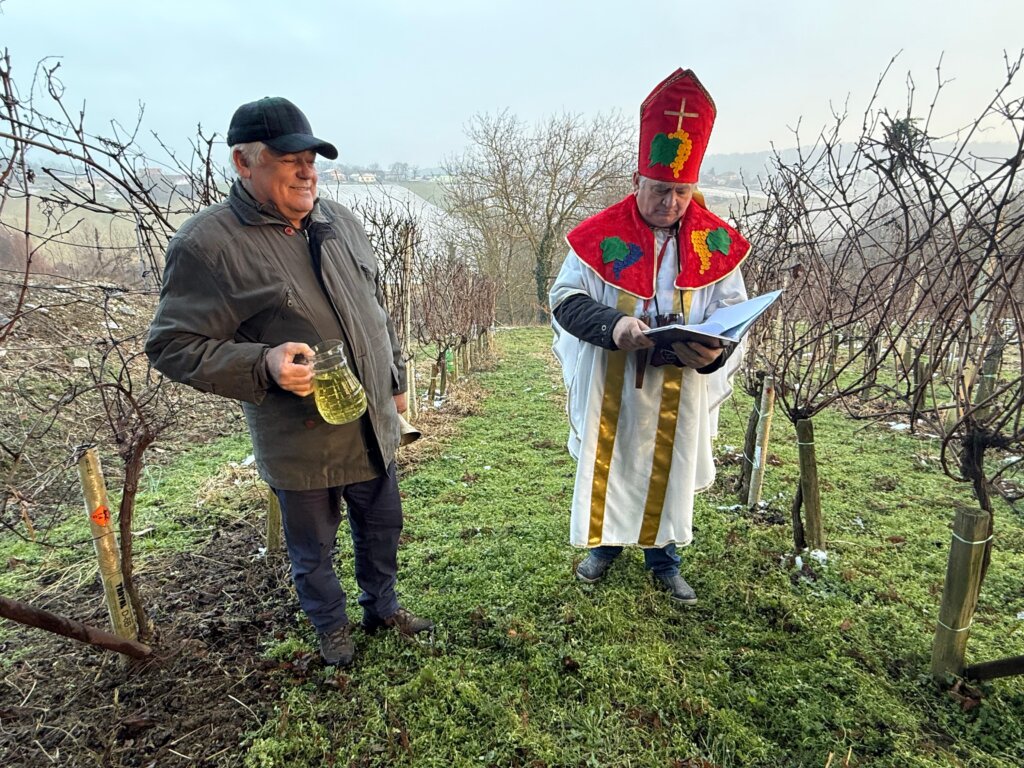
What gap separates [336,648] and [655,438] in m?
1.66

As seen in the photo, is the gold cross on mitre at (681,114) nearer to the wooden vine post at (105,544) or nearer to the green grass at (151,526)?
Answer: the wooden vine post at (105,544)

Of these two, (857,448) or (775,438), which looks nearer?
(857,448)

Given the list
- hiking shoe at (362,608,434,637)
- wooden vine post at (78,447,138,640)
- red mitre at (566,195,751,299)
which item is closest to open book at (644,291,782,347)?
red mitre at (566,195,751,299)

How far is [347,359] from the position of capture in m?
1.92

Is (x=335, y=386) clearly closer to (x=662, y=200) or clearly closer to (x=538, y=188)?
(x=662, y=200)

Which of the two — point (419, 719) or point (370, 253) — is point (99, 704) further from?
point (370, 253)

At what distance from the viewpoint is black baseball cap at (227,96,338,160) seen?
1.65 metres

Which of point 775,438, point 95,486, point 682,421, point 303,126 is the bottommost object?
point 775,438

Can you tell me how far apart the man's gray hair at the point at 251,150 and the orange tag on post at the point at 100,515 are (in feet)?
4.60

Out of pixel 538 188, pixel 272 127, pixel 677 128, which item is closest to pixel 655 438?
pixel 677 128

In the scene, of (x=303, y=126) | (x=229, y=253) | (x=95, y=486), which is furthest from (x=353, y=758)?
(x=303, y=126)

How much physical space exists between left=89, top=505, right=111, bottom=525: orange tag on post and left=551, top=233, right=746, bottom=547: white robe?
192cm

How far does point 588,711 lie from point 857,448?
4.29 meters

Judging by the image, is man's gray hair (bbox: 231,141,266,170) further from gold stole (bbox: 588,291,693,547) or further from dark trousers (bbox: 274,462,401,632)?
gold stole (bbox: 588,291,693,547)
